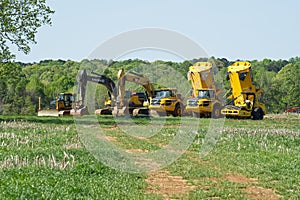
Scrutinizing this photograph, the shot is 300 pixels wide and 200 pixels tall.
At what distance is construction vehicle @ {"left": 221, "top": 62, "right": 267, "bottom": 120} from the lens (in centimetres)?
3738

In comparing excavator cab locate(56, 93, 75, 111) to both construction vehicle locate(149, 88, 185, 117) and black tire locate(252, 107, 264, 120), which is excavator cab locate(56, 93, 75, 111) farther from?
black tire locate(252, 107, 264, 120)

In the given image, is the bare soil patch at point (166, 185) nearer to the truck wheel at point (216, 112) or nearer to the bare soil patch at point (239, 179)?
the bare soil patch at point (239, 179)

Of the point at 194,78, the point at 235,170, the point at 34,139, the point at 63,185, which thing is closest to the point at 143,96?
the point at 194,78

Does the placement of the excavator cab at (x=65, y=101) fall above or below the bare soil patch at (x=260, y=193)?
above

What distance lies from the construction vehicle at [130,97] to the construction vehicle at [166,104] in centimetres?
98

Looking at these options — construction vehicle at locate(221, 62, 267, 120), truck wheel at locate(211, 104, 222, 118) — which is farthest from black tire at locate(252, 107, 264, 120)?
truck wheel at locate(211, 104, 222, 118)

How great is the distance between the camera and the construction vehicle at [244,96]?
3738 centimetres

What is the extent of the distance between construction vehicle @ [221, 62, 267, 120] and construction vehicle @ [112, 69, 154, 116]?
23.5ft

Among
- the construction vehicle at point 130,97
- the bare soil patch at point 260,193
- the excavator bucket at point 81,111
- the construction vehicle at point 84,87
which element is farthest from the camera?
the construction vehicle at point 130,97

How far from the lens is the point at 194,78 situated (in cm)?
4069

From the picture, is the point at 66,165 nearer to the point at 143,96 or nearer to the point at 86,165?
the point at 86,165

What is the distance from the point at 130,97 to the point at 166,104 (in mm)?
4779

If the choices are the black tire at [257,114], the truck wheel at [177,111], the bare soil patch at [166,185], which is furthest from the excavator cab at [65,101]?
the bare soil patch at [166,185]

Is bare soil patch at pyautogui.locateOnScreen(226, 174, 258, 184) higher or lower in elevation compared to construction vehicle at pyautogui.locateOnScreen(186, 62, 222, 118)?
lower
